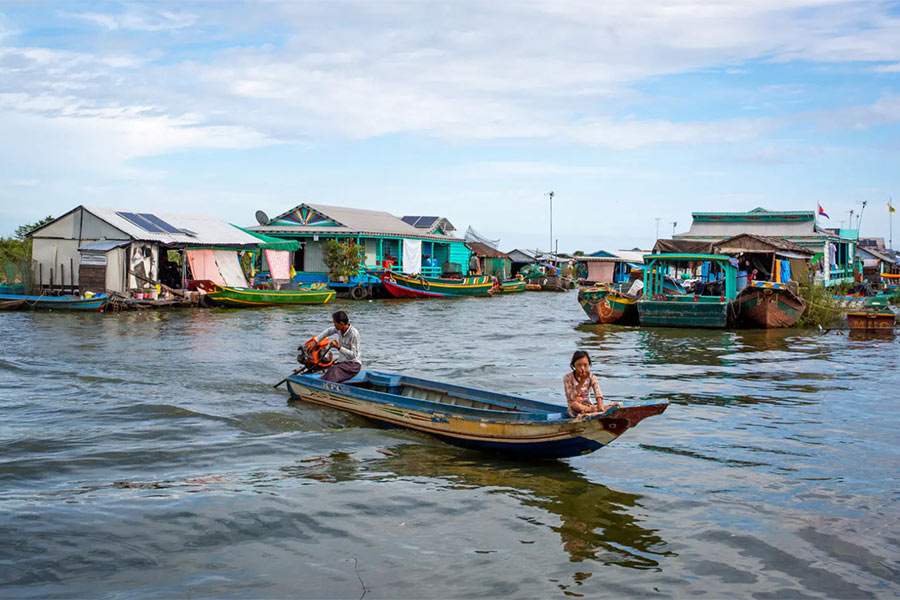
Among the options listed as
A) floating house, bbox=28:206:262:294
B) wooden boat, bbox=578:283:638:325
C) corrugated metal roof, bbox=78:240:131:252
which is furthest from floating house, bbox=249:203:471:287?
wooden boat, bbox=578:283:638:325

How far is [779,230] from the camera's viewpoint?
3631 cm

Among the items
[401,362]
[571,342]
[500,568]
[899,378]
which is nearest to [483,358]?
[401,362]

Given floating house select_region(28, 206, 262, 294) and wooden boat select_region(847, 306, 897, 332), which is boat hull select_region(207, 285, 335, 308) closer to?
floating house select_region(28, 206, 262, 294)

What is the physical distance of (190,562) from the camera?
18.2 feet

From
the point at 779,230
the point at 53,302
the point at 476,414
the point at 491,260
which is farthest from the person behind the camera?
the point at 491,260

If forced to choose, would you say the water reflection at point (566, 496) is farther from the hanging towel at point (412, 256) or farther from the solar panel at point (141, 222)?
the hanging towel at point (412, 256)

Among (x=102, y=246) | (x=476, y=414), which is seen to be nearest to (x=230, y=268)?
(x=102, y=246)

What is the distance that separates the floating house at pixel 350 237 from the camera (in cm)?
3709

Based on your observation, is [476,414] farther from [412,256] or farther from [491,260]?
[491,260]

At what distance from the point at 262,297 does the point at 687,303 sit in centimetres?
1563

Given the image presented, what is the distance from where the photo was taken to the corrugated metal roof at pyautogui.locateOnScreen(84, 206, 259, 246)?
26766mm

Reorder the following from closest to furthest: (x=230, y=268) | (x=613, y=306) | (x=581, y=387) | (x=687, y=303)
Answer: (x=581, y=387)
(x=687, y=303)
(x=613, y=306)
(x=230, y=268)

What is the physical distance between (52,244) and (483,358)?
59.6ft

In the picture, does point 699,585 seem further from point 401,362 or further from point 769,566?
point 401,362
